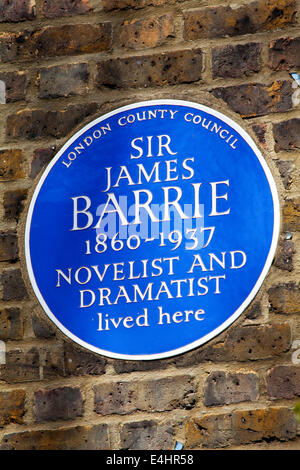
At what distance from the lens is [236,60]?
3420 millimetres

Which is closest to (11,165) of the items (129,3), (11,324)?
(11,324)

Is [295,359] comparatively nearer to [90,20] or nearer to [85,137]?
[85,137]

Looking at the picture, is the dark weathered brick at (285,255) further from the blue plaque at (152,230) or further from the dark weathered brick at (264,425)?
the dark weathered brick at (264,425)

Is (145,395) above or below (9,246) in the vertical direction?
below

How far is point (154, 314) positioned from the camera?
324 centimetres

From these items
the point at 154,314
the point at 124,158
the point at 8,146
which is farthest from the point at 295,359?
the point at 8,146

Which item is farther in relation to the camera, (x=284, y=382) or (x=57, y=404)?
(x=57, y=404)

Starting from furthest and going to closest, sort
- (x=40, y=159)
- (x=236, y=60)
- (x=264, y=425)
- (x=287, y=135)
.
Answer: (x=40, y=159), (x=236, y=60), (x=287, y=135), (x=264, y=425)

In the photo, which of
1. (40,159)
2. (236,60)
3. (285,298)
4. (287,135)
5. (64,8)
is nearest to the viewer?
(285,298)

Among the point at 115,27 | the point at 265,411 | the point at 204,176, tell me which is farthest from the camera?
the point at 115,27

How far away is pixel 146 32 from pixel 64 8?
31 cm

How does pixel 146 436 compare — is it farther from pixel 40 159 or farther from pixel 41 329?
pixel 40 159

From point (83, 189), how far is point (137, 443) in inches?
31.8

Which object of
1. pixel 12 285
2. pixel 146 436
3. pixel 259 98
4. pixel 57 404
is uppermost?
pixel 259 98
